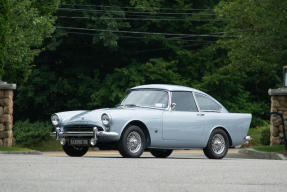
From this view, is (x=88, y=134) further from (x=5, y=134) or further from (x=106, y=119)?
(x=5, y=134)

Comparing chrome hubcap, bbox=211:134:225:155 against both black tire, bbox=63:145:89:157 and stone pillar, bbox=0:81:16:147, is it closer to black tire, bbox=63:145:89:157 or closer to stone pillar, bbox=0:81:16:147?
black tire, bbox=63:145:89:157

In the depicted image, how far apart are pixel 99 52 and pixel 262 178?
29899 millimetres

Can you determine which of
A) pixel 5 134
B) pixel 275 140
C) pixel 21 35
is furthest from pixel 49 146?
pixel 275 140

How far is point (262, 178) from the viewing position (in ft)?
31.5

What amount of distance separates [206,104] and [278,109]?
533cm

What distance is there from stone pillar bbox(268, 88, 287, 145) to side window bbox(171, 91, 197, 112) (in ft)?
18.4

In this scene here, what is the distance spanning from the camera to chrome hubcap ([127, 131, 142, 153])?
14.0 m

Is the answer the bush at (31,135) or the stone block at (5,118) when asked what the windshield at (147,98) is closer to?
the stone block at (5,118)

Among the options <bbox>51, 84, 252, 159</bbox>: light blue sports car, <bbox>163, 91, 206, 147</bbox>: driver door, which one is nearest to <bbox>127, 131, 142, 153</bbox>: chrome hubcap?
<bbox>51, 84, 252, 159</bbox>: light blue sports car

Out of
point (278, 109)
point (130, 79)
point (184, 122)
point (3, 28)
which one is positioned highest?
point (3, 28)

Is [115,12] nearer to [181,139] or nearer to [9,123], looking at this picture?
[9,123]

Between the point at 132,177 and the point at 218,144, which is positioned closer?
the point at 132,177

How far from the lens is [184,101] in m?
15.7

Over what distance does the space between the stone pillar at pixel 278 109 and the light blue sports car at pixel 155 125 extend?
13.8 feet
